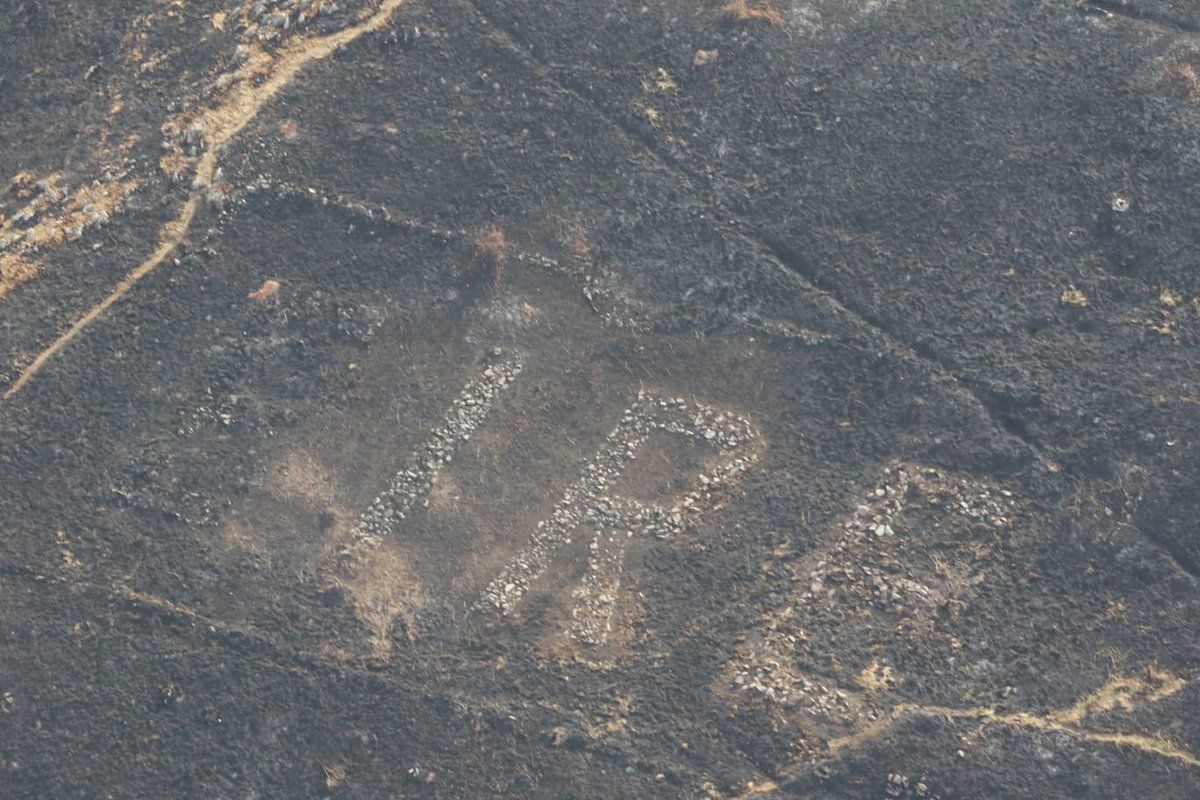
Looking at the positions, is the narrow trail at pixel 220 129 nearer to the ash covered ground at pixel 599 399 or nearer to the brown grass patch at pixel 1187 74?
the ash covered ground at pixel 599 399

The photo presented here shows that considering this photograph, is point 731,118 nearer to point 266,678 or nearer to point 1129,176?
point 1129,176

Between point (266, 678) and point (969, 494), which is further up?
point (969, 494)

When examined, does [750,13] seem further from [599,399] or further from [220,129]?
[220,129]

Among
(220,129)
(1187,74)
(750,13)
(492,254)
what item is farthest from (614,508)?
(1187,74)

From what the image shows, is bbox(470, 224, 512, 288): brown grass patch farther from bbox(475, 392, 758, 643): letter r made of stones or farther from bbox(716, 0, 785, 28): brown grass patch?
bbox(716, 0, 785, 28): brown grass patch

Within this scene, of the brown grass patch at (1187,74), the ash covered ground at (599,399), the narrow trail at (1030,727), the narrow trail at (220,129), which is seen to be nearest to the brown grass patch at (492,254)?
the ash covered ground at (599,399)

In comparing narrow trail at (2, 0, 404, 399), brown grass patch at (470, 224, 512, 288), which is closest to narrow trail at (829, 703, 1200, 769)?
brown grass patch at (470, 224, 512, 288)

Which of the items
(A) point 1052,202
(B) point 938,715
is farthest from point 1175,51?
(B) point 938,715
